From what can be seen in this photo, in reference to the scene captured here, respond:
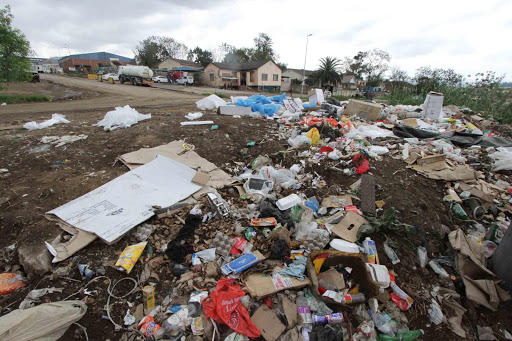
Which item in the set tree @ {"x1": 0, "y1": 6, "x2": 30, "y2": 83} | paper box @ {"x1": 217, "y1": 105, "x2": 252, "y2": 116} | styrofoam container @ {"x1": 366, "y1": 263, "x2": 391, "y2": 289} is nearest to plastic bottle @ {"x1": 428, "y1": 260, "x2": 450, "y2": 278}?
styrofoam container @ {"x1": 366, "y1": 263, "x2": 391, "y2": 289}

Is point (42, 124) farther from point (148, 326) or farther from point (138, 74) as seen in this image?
point (138, 74)

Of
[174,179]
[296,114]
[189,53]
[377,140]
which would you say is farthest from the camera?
[189,53]

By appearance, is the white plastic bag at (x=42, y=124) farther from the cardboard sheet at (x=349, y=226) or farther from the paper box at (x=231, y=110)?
the cardboard sheet at (x=349, y=226)

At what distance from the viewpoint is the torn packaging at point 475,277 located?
189 centimetres

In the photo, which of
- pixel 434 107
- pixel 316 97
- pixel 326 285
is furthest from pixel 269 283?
pixel 316 97

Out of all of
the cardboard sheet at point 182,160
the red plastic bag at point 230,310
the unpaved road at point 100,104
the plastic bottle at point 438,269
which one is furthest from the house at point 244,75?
the red plastic bag at point 230,310

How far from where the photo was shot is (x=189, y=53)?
42469 mm

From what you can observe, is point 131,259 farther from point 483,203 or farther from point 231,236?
point 483,203

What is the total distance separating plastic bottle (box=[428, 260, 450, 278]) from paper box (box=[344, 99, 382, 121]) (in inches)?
189

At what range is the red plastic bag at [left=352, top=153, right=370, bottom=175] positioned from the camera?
10.8ft

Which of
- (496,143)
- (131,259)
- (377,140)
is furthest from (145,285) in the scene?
(496,143)

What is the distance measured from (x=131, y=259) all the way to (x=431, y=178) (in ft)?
12.2

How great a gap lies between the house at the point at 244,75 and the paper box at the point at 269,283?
87.8ft

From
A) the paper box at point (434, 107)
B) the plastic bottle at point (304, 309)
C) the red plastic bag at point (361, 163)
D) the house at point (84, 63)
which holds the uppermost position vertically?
the house at point (84, 63)
